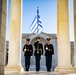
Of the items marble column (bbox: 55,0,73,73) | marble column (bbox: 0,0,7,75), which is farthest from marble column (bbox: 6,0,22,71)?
marble column (bbox: 0,0,7,75)

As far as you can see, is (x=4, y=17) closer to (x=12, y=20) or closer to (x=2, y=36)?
(x=2, y=36)

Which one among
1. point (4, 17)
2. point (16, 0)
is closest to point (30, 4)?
point (16, 0)

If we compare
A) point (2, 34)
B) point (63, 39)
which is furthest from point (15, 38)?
point (2, 34)

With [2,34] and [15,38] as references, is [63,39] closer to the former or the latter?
[15,38]

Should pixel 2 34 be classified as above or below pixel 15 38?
below

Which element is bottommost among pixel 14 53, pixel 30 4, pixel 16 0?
pixel 14 53

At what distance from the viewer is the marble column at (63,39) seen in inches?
2854

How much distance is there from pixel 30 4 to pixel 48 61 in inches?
4225

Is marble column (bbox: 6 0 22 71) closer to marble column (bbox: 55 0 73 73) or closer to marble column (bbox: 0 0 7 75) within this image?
marble column (bbox: 55 0 73 73)

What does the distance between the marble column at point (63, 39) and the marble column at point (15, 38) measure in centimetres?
1331

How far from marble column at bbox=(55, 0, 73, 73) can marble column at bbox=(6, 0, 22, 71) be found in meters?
13.3

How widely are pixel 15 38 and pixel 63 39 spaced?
16044mm

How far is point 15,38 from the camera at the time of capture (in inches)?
3049

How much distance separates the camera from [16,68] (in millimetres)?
74250
